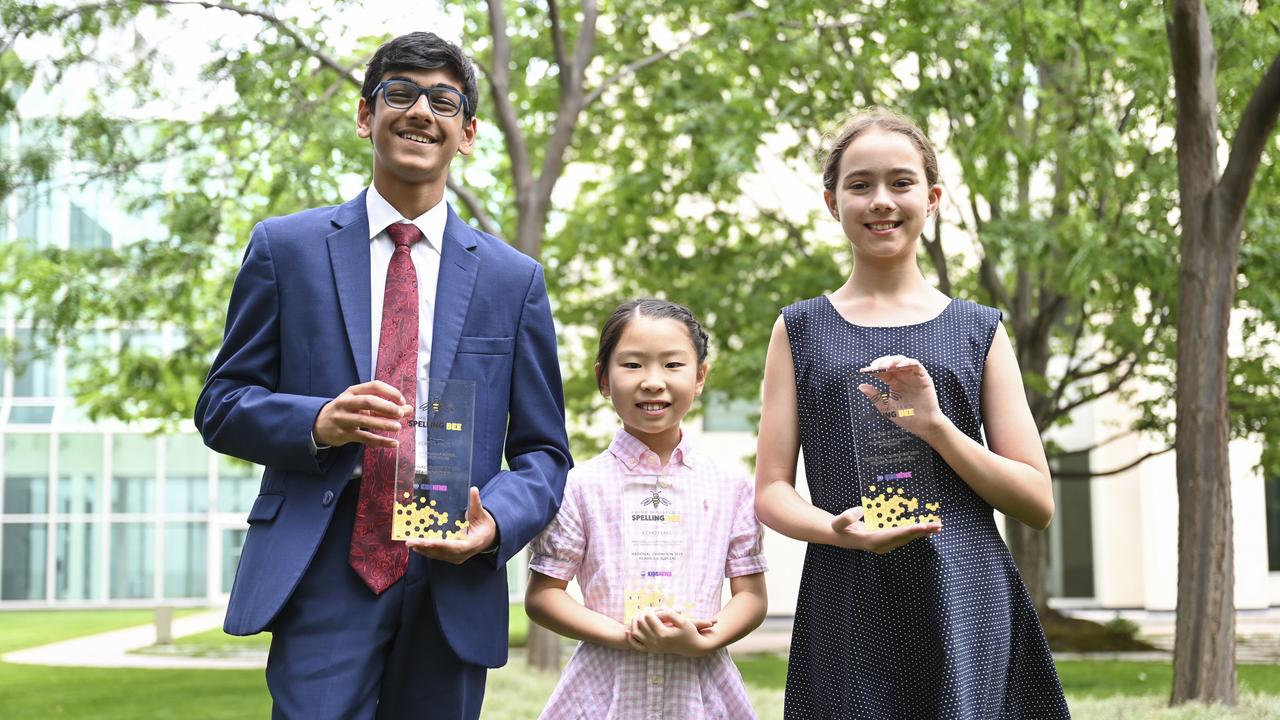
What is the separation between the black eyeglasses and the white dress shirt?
21cm

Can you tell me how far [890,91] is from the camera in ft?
38.3

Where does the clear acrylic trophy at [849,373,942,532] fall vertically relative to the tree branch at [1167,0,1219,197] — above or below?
below

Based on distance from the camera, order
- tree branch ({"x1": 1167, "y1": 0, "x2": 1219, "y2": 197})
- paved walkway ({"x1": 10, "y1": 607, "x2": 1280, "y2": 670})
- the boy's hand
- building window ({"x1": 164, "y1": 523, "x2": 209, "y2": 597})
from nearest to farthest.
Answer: the boy's hand
tree branch ({"x1": 1167, "y1": 0, "x2": 1219, "y2": 197})
paved walkway ({"x1": 10, "y1": 607, "x2": 1280, "y2": 670})
building window ({"x1": 164, "y1": 523, "x2": 209, "y2": 597})

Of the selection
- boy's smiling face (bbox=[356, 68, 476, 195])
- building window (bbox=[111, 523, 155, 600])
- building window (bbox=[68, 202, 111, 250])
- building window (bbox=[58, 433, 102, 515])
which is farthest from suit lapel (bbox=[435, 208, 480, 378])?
building window (bbox=[111, 523, 155, 600])

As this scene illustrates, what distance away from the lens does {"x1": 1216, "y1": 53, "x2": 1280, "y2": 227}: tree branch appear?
6844 mm

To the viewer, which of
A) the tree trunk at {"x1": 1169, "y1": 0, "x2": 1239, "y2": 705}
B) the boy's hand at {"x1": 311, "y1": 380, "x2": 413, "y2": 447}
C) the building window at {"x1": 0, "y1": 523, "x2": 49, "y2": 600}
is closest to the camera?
the boy's hand at {"x1": 311, "y1": 380, "x2": 413, "y2": 447}

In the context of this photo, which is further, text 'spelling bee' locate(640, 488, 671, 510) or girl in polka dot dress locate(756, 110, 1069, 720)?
text 'spelling bee' locate(640, 488, 671, 510)

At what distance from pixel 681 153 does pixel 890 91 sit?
2297 millimetres

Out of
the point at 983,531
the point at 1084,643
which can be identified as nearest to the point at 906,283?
the point at 983,531

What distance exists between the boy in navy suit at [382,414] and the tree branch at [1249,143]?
5626 millimetres

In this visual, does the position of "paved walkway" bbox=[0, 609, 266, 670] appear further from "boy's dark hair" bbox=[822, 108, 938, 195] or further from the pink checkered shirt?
"boy's dark hair" bbox=[822, 108, 938, 195]

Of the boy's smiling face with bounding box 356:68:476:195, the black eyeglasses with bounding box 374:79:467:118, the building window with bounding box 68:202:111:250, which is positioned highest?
the building window with bounding box 68:202:111:250

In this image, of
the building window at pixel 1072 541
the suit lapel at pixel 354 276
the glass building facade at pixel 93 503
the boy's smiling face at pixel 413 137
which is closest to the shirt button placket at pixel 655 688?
the suit lapel at pixel 354 276

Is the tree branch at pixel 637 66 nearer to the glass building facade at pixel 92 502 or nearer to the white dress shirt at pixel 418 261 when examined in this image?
the white dress shirt at pixel 418 261
